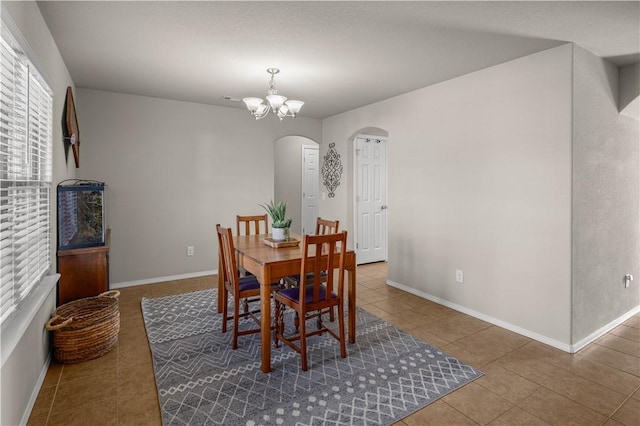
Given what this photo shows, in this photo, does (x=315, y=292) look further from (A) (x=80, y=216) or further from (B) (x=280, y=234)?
(A) (x=80, y=216)

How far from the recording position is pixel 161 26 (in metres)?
2.42

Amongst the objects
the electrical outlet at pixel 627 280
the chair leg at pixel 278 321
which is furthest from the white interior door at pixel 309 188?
the electrical outlet at pixel 627 280

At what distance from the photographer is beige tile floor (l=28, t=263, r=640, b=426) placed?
1966mm

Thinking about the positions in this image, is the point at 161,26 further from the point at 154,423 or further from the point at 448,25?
the point at 154,423

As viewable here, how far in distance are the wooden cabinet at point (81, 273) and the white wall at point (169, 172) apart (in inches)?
57.4

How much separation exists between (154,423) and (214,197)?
3389 mm

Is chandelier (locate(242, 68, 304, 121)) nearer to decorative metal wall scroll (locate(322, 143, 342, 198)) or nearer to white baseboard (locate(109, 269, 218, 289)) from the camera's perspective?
decorative metal wall scroll (locate(322, 143, 342, 198))

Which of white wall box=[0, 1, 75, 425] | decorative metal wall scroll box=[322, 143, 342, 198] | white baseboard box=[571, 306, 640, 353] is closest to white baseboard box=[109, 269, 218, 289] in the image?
white wall box=[0, 1, 75, 425]

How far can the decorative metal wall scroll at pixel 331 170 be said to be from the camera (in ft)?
18.2

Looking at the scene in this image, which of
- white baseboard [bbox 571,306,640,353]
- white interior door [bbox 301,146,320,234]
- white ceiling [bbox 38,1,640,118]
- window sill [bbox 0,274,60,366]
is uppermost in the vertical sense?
white ceiling [bbox 38,1,640,118]

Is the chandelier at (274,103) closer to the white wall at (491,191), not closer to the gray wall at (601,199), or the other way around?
the white wall at (491,191)

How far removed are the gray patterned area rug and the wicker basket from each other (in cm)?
35

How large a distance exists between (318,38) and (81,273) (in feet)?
9.05

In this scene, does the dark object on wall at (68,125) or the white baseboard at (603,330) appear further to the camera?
the dark object on wall at (68,125)
